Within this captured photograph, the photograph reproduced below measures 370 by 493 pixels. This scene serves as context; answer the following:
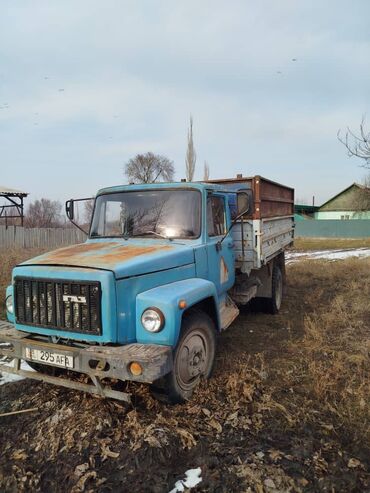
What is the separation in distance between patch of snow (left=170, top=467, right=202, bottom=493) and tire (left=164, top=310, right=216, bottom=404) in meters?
0.78

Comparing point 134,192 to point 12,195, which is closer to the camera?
point 134,192

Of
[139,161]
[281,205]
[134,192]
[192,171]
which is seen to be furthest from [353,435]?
[139,161]

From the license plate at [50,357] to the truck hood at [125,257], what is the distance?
785mm

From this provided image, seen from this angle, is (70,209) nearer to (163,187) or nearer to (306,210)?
(163,187)

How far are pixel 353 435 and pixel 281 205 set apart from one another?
5.33 m

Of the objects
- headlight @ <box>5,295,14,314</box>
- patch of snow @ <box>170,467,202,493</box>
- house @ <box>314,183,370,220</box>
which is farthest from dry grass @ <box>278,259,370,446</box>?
house @ <box>314,183,370,220</box>

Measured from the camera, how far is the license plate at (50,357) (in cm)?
321

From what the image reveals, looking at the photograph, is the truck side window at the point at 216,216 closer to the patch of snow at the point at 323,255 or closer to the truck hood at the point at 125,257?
the truck hood at the point at 125,257

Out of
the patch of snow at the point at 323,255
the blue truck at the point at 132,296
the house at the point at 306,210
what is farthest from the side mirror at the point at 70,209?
the house at the point at 306,210

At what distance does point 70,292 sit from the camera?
129 inches

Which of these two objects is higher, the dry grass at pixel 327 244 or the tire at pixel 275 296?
the tire at pixel 275 296

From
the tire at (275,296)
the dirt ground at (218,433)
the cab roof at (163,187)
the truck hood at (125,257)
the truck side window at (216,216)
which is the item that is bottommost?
the dirt ground at (218,433)

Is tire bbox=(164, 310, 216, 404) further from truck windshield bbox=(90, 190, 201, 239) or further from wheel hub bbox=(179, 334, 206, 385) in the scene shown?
truck windshield bbox=(90, 190, 201, 239)

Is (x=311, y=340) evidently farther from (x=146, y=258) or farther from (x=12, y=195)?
(x=12, y=195)
